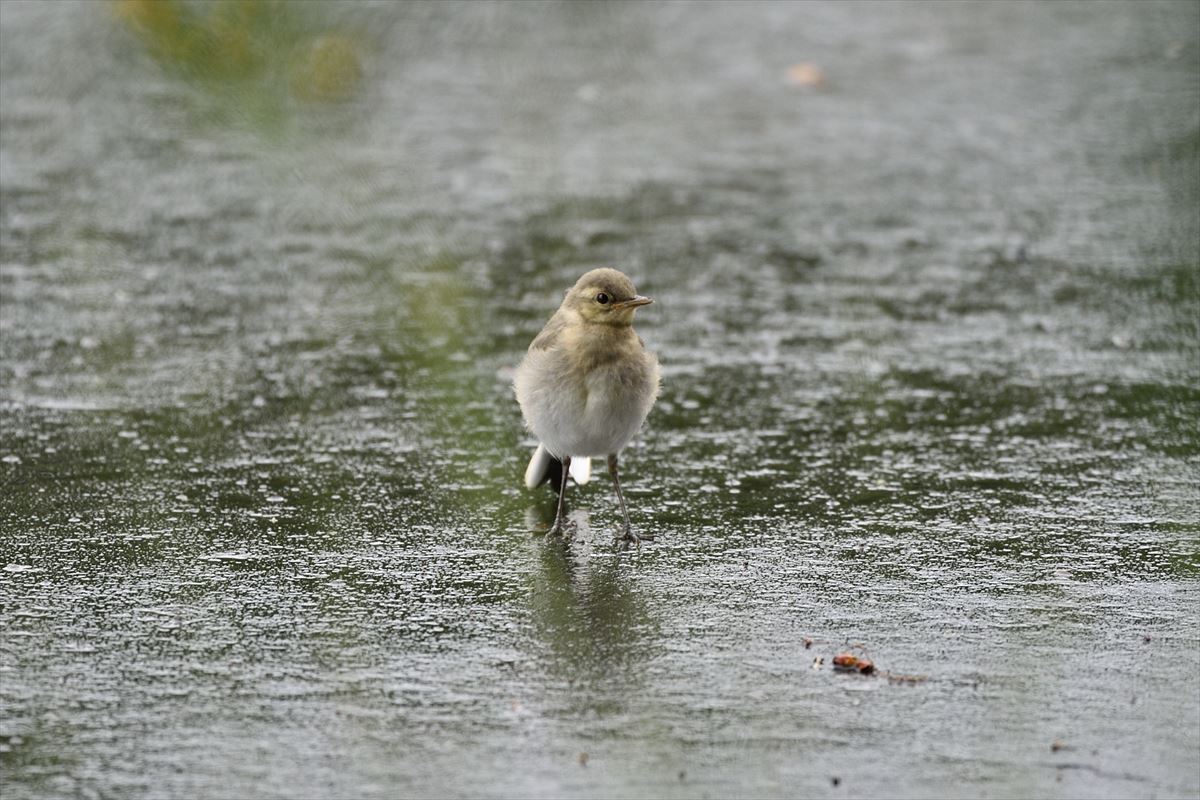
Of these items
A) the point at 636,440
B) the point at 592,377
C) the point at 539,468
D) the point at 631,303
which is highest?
the point at 631,303

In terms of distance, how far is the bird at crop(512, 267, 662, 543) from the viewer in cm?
537

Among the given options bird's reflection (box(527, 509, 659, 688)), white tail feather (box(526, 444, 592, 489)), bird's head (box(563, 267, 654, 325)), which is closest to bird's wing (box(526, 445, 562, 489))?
white tail feather (box(526, 444, 592, 489))

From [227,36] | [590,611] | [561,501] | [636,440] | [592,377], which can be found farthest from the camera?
[636,440]

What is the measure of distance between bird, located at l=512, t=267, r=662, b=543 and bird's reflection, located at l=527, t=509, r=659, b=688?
0.19 metres

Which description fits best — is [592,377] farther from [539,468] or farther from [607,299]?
[539,468]

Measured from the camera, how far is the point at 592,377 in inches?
212

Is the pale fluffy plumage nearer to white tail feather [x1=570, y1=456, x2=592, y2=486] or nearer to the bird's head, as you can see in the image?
the bird's head

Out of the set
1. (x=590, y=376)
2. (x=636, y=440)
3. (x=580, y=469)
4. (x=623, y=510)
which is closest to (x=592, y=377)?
(x=590, y=376)

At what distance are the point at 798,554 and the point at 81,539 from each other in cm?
234

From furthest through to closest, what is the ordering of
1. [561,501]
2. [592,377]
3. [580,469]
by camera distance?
[580,469], [561,501], [592,377]

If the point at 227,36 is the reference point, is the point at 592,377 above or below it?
below

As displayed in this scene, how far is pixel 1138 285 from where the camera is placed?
27.4 feet

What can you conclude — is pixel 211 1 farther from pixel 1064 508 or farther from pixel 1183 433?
pixel 1183 433

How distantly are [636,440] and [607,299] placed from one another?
1171 mm
